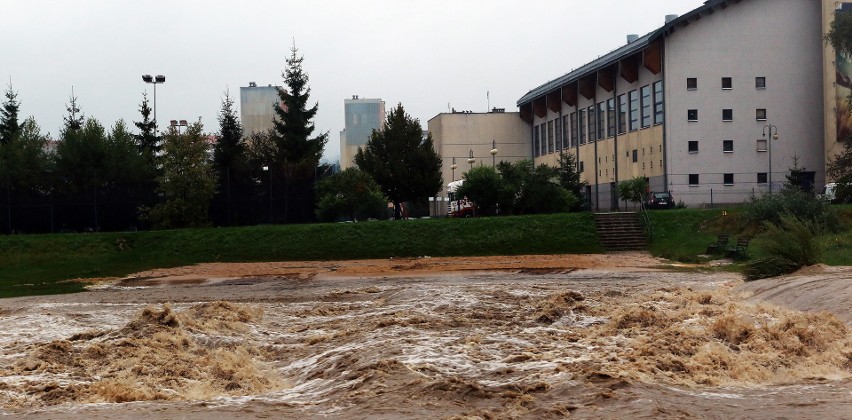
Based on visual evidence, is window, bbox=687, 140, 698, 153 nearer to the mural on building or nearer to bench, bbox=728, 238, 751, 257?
the mural on building

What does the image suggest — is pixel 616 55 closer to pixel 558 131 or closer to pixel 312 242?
pixel 558 131

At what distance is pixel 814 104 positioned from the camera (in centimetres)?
6281

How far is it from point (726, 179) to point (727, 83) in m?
6.27

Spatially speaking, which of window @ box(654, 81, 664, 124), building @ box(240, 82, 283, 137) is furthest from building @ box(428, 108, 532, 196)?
building @ box(240, 82, 283, 137)

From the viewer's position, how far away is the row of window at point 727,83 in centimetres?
6281

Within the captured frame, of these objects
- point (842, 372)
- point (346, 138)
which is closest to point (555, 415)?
point (842, 372)

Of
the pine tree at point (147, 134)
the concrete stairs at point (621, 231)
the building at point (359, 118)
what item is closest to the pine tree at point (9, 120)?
the pine tree at point (147, 134)

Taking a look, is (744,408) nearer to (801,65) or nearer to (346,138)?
(801,65)

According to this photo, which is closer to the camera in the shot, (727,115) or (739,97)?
(739,97)

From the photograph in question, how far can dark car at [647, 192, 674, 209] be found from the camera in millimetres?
57031

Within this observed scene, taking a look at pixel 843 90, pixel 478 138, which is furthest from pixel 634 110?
pixel 478 138

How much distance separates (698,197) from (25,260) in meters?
39.8

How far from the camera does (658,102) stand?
64.2 metres

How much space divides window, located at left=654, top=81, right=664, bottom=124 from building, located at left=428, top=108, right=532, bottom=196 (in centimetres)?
2668
